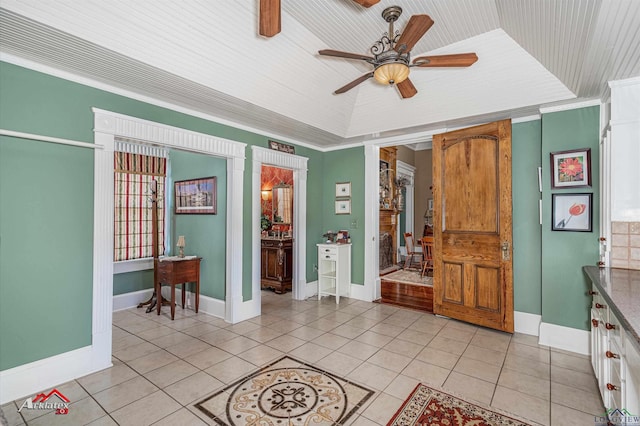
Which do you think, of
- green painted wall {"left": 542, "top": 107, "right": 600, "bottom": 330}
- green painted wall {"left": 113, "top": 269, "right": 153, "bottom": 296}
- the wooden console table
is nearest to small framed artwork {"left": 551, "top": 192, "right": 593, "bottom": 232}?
green painted wall {"left": 542, "top": 107, "right": 600, "bottom": 330}

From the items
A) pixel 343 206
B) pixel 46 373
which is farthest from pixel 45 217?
pixel 343 206

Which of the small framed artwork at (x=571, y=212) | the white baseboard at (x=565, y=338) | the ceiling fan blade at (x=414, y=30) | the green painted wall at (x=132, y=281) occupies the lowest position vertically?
the white baseboard at (x=565, y=338)

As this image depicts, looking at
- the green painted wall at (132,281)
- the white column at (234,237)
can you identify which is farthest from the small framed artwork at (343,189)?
the green painted wall at (132,281)

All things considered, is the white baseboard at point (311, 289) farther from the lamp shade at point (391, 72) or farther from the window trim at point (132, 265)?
the lamp shade at point (391, 72)

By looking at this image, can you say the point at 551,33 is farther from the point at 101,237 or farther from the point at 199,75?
the point at 101,237

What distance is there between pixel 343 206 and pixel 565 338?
337 cm

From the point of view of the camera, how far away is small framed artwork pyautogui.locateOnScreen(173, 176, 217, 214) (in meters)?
4.37

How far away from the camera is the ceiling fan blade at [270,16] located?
1867mm

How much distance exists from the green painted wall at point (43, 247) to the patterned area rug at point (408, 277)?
5.27m

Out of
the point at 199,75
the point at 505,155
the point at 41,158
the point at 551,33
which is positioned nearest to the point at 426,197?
the point at 505,155

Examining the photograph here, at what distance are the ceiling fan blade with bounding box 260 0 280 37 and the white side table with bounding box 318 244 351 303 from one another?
3456 millimetres

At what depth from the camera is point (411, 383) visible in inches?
98.4

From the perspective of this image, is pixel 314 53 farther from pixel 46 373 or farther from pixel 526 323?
pixel 526 323

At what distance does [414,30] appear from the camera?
2146mm
